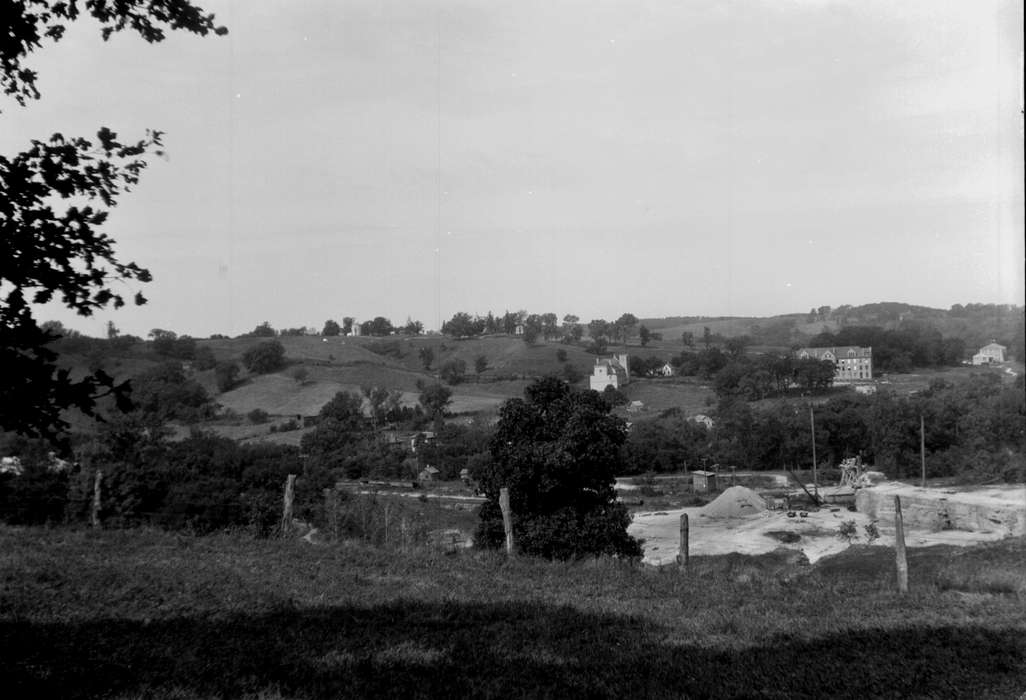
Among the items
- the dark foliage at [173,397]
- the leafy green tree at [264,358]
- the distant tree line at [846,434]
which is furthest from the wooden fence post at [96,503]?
the leafy green tree at [264,358]

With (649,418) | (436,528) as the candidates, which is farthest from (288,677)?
(649,418)

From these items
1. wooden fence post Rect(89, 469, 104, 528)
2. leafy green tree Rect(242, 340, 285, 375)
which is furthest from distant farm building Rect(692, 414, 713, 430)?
wooden fence post Rect(89, 469, 104, 528)

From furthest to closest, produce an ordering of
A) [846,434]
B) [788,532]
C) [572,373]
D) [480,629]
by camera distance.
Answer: [846,434], [572,373], [788,532], [480,629]

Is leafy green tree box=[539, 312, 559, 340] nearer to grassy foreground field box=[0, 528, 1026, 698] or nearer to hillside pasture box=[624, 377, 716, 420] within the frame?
hillside pasture box=[624, 377, 716, 420]

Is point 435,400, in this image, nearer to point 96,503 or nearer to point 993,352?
point 96,503

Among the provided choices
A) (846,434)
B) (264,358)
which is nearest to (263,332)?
(264,358)

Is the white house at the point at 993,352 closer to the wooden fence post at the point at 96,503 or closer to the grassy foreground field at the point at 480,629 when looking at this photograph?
the grassy foreground field at the point at 480,629
